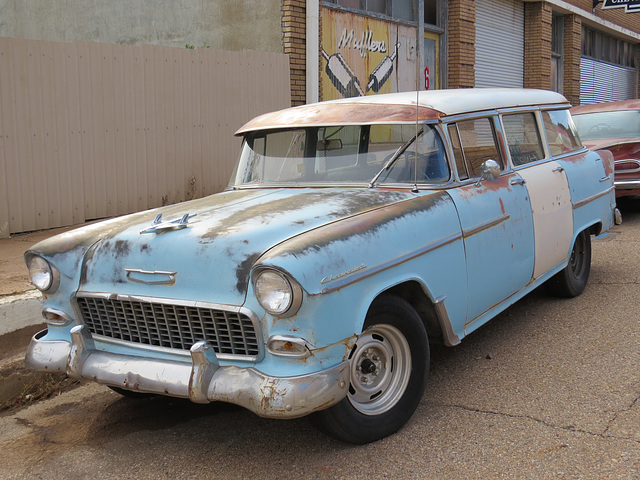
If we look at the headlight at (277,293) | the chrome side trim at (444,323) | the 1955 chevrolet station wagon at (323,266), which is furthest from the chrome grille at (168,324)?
the chrome side trim at (444,323)

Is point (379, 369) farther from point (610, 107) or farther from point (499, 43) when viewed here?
point (499, 43)

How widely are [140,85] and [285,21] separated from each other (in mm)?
3159

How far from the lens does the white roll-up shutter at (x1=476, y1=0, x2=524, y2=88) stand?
54.2ft

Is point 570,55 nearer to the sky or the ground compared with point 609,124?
nearer to the sky

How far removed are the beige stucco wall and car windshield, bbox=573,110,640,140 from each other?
211 inches

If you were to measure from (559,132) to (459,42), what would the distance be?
996cm

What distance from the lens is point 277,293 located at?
297cm

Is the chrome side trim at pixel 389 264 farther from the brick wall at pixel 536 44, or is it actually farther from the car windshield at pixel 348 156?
the brick wall at pixel 536 44

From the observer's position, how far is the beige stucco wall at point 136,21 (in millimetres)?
11930

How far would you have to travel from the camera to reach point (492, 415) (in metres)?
3.62

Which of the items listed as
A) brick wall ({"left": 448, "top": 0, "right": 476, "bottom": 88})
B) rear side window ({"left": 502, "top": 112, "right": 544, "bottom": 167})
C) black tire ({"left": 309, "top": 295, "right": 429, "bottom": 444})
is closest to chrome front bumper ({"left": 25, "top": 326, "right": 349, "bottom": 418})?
black tire ({"left": 309, "top": 295, "right": 429, "bottom": 444})

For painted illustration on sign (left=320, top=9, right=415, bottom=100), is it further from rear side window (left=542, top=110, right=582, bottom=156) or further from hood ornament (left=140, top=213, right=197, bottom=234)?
hood ornament (left=140, top=213, right=197, bottom=234)

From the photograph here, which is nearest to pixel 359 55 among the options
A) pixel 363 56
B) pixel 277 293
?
pixel 363 56

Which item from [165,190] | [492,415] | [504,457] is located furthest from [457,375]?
[165,190]
